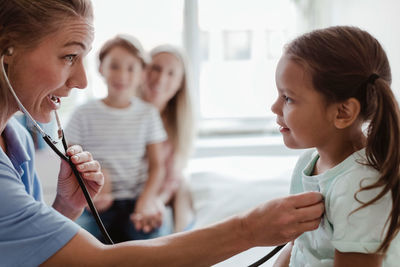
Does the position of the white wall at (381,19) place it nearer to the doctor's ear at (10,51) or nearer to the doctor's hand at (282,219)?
the doctor's hand at (282,219)

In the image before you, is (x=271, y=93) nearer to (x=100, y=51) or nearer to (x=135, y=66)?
(x=135, y=66)

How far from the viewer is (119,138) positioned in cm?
208

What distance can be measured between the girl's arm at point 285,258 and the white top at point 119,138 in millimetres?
1190

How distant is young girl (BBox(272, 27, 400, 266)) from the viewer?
73cm

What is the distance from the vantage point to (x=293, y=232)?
2.44 feet

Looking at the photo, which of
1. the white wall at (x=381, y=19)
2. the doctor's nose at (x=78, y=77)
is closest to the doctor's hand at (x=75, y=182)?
the doctor's nose at (x=78, y=77)

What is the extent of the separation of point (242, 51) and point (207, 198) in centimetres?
101

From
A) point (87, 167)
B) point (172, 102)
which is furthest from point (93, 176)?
point (172, 102)

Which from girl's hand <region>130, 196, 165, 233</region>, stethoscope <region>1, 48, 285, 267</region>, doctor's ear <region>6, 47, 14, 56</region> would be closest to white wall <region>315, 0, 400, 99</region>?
stethoscope <region>1, 48, 285, 267</region>

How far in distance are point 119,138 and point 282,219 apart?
1439 millimetres

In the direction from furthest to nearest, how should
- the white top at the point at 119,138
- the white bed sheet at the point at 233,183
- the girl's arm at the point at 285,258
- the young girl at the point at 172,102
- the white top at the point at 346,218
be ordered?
the young girl at the point at 172,102
the white top at the point at 119,138
the white bed sheet at the point at 233,183
the girl's arm at the point at 285,258
the white top at the point at 346,218

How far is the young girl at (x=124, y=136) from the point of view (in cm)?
204

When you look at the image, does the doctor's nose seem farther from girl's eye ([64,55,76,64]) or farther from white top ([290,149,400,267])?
white top ([290,149,400,267])

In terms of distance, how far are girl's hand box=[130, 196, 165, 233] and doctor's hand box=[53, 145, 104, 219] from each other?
3.10 feet
